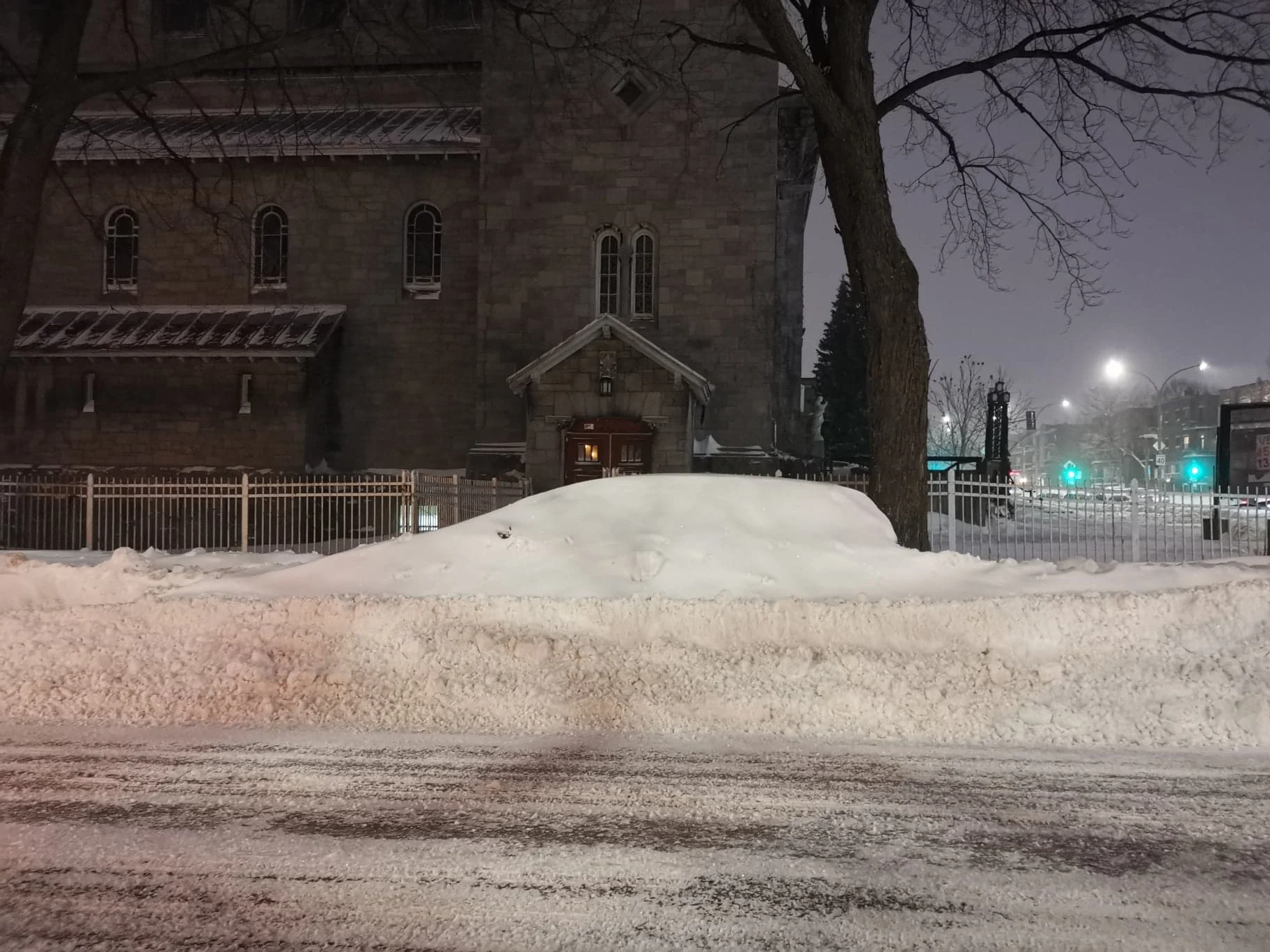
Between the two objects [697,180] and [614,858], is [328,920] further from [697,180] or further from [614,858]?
[697,180]

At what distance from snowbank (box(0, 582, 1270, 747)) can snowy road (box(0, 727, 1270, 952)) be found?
657mm

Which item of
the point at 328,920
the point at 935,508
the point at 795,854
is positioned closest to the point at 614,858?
the point at 795,854

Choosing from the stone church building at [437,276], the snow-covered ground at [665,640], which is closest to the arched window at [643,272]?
the stone church building at [437,276]

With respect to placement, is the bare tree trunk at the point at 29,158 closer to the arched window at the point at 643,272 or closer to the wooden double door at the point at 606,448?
the wooden double door at the point at 606,448

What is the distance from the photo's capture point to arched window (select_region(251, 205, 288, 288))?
24.5 meters

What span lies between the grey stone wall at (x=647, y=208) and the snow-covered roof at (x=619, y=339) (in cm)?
207

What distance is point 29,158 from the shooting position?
38.6ft

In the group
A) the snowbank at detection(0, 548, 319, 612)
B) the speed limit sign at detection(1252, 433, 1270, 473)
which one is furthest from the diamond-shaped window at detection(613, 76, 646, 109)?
the speed limit sign at detection(1252, 433, 1270, 473)

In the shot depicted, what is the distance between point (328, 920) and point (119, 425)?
2333cm

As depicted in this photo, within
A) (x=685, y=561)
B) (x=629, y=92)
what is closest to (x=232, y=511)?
(x=629, y=92)

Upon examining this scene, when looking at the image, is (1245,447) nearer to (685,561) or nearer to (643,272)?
(643,272)

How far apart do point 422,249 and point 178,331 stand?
688 centimetres

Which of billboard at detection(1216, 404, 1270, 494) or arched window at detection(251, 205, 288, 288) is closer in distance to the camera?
billboard at detection(1216, 404, 1270, 494)

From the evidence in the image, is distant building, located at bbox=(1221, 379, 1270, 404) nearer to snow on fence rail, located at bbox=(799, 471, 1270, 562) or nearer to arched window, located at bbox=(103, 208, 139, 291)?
snow on fence rail, located at bbox=(799, 471, 1270, 562)
